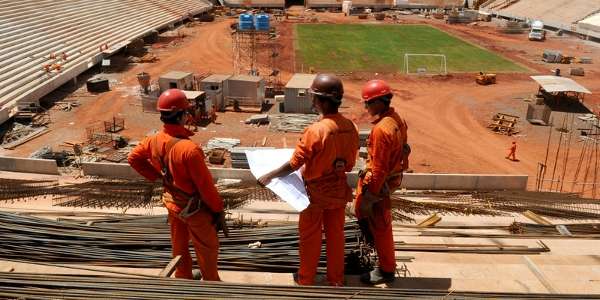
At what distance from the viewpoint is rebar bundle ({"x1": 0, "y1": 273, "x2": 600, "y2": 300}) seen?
3.79 metres

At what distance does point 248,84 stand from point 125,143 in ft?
21.6

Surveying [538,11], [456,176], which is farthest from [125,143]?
[538,11]

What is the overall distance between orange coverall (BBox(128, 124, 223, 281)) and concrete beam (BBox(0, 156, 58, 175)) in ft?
30.9

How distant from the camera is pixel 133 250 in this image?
5637 mm

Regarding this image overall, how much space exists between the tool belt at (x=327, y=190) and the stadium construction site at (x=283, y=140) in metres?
0.86

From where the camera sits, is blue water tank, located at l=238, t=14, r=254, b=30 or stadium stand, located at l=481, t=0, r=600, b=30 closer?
blue water tank, located at l=238, t=14, r=254, b=30

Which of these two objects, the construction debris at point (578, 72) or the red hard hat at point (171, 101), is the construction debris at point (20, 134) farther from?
the construction debris at point (578, 72)

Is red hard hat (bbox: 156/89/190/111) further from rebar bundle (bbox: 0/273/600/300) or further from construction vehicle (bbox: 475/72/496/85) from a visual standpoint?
construction vehicle (bbox: 475/72/496/85)

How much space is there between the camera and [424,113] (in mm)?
21844

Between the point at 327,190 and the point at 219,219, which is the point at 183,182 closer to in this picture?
the point at 219,219

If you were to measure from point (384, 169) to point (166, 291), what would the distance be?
2.31 metres

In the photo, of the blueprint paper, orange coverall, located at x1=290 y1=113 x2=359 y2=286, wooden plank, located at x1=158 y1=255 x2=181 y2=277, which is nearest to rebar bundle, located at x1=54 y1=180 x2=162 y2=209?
wooden plank, located at x1=158 y1=255 x2=181 y2=277

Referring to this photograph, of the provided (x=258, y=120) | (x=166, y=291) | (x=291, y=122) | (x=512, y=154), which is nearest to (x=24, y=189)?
(x=166, y=291)

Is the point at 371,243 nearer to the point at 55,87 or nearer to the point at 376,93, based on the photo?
the point at 376,93
